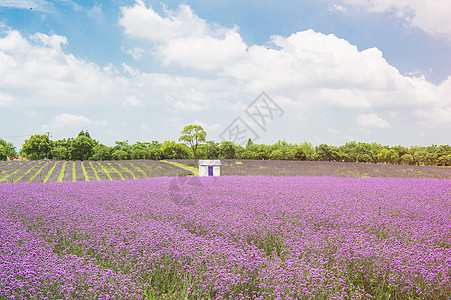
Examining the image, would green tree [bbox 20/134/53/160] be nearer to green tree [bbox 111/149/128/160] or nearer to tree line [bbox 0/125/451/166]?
tree line [bbox 0/125/451/166]

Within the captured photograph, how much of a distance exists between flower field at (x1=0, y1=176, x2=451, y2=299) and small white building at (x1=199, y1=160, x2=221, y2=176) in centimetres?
1599

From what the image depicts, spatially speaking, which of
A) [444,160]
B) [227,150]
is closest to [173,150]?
[227,150]

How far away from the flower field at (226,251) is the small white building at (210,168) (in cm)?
1599

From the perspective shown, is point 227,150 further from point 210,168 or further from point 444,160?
point 444,160

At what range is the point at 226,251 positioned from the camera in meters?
4.34

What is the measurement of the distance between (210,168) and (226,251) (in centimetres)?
1995

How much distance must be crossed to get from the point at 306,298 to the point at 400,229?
3.15 m

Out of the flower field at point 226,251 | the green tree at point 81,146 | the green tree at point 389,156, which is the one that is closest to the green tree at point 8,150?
the green tree at point 81,146

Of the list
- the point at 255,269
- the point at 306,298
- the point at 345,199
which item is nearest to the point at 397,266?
the point at 306,298

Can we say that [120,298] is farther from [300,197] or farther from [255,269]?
[300,197]

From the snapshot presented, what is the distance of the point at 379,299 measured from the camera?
386 centimetres

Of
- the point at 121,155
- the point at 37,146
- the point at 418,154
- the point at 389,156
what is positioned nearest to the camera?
the point at 37,146

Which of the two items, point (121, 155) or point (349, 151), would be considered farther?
point (349, 151)

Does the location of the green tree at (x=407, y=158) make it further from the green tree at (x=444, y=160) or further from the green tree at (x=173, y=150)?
the green tree at (x=173, y=150)
